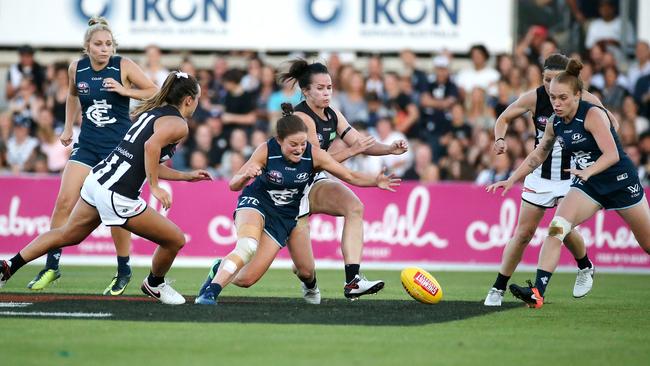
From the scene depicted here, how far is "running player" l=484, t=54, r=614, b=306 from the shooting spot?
37.8 feet

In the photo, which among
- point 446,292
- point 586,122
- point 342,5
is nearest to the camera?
point 586,122

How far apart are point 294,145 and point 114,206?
1.65 meters

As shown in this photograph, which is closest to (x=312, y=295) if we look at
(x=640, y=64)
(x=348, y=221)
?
(x=348, y=221)

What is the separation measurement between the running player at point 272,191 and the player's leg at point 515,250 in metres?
1.33

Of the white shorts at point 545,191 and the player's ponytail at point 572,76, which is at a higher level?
the player's ponytail at point 572,76

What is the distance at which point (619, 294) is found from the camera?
13641 millimetres

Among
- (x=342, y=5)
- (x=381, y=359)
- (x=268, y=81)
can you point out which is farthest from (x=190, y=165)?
(x=381, y=359)

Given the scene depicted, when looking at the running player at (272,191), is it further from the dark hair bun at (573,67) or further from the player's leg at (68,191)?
the player's leg at (68,191)

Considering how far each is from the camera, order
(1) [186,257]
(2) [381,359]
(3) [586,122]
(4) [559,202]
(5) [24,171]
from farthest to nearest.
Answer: (5) [24,171], (1) [186,257], (4) [559,202], (3) [586,122], (2) [381,359]

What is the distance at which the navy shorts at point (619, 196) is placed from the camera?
11.1 m

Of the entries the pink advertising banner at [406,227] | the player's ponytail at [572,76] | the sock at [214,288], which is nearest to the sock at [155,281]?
the sock at [214,288]

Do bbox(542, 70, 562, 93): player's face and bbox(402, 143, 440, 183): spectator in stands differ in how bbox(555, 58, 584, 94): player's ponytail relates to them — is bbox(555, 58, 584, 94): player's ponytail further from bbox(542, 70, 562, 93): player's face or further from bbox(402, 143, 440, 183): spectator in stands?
bbox(402, 143, 440, 183): spectator in stands

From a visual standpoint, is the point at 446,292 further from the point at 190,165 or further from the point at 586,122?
the point at 190,165

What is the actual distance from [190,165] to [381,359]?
41.4 feet
